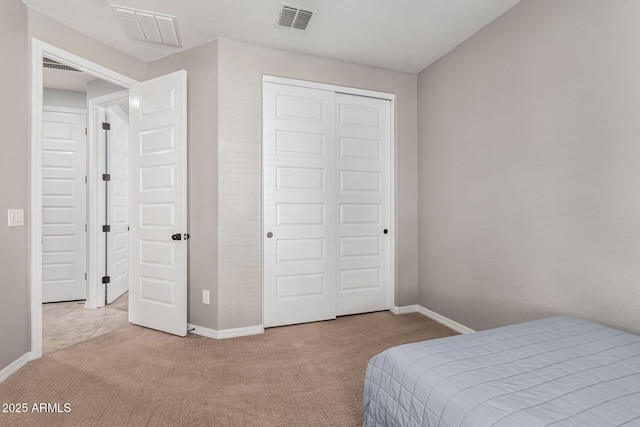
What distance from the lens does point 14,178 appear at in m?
2.19

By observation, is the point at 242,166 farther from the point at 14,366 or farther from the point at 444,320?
the point at 444,320

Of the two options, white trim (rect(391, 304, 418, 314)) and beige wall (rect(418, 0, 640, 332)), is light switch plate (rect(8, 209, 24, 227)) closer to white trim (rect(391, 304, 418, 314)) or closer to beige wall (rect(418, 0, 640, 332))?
white trim (rect(391, 304, 418, 314))

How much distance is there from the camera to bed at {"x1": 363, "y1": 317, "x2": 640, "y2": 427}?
99 centimetres

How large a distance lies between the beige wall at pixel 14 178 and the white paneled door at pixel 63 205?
1.91m

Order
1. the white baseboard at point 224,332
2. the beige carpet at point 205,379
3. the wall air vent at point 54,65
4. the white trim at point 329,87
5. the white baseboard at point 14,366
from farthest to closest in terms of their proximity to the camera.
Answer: the wall air vent at point 54,65
the white trim at point 329,87
the white baseboard at point 224,332
the white baseboard at point 14,366
the beige carpet at point 205,379

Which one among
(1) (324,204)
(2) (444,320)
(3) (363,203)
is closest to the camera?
(2) (444,320)

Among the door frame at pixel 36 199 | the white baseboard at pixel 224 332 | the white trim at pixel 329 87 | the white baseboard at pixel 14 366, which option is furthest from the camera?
the white trim at pixel 329 87

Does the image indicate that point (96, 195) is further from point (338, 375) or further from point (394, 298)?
point (394, 298)

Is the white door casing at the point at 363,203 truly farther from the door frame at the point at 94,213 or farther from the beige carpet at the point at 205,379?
the door frame at the point at 94,213

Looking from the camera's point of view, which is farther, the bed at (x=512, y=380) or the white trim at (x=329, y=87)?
the white trim at (x=329, y=87)

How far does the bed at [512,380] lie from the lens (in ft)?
3.25

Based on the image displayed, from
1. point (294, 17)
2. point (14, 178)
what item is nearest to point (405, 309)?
point (294, 17)

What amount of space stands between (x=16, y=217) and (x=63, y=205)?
2.05 meters

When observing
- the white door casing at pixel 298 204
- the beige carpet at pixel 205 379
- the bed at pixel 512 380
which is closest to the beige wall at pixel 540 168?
the bed at pixel 512 380
